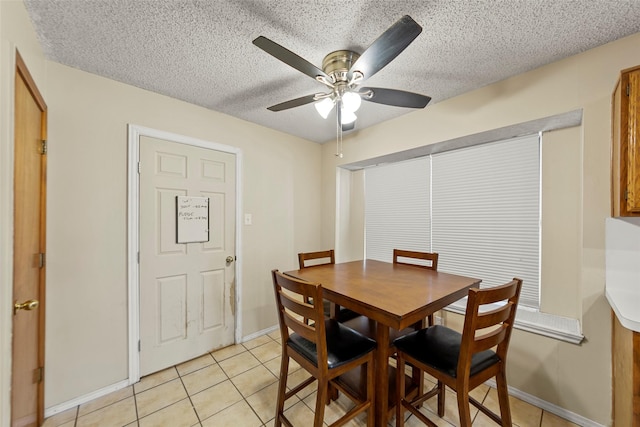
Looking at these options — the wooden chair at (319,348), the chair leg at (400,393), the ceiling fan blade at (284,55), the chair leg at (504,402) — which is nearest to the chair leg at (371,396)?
the wooden chair at (319,348)

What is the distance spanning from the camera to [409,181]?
280 centimetres

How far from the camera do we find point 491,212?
2174mm

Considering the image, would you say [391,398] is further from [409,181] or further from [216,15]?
[216,15]

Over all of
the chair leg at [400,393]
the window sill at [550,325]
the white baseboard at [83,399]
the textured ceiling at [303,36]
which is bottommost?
the white baseboard at [83,399]

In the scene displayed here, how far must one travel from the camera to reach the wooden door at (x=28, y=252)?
3.91 feet

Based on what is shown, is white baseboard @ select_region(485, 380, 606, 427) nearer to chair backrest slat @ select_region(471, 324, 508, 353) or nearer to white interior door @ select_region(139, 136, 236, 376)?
chair backrest slat @ select_region(471, 324, 508, 353)

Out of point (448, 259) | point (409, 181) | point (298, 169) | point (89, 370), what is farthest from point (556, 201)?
point (89, 370)

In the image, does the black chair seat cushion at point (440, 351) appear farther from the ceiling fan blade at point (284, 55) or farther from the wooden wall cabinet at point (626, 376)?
the ceiling fan blade at point (284, 55)

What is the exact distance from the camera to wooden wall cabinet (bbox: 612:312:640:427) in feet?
3.59

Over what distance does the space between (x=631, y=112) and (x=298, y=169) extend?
270 centimetres

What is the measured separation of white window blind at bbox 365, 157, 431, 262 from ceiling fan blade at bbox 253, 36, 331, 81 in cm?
181

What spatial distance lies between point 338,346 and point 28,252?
5.96ft

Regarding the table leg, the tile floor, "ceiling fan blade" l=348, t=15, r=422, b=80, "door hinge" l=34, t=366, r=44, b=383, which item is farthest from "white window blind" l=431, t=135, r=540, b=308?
"door hinge" l=34, t=366, r=44, b=383

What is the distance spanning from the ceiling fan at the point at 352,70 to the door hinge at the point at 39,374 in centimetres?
224
